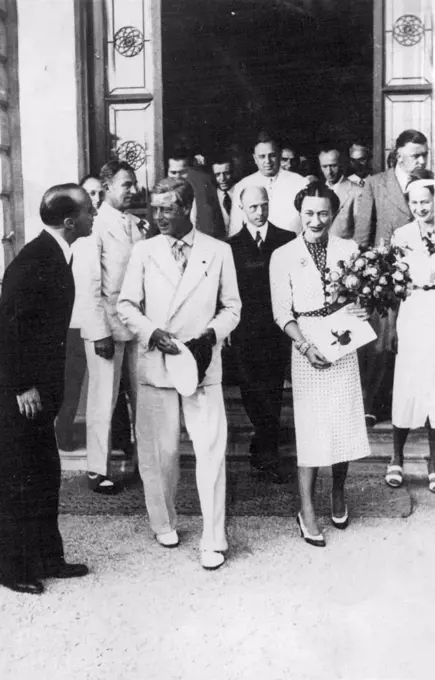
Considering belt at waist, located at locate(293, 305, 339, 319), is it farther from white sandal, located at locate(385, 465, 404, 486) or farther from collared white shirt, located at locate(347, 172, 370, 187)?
collared white shirt, located at locate(347, 172, 370, 187)

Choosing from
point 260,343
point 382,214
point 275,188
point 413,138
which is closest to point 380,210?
point 382,214

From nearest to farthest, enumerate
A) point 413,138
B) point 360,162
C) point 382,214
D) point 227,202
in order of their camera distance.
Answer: point 413,138, point 382,214, point 360,162, point 227,202

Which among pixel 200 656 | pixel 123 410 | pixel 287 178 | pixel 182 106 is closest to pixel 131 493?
pixel 123 410

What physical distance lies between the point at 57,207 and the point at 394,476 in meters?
2.49

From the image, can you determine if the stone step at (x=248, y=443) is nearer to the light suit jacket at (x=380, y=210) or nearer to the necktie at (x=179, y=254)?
the light suit jacket at (x=380, y=210)

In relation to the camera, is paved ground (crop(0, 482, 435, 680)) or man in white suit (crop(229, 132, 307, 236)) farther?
man in white suit (crop(229, 132, 307, 236))

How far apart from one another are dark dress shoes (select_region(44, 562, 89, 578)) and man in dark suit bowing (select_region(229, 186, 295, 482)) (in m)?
1.56

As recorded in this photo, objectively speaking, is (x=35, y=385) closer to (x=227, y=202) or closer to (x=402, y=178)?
(x=402, y=178)

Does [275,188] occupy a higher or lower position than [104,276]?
higher

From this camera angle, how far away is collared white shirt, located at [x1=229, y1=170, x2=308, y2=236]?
234 inches

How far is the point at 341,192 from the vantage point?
6.10 metres

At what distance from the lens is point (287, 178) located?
20.1 ft

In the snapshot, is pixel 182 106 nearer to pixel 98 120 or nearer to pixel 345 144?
pixel 345 144

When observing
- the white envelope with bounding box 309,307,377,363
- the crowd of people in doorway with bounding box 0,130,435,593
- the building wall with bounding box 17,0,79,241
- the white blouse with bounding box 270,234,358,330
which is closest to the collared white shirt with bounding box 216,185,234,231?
the crowd of people in doorway with bounding box 0,130,435,593
